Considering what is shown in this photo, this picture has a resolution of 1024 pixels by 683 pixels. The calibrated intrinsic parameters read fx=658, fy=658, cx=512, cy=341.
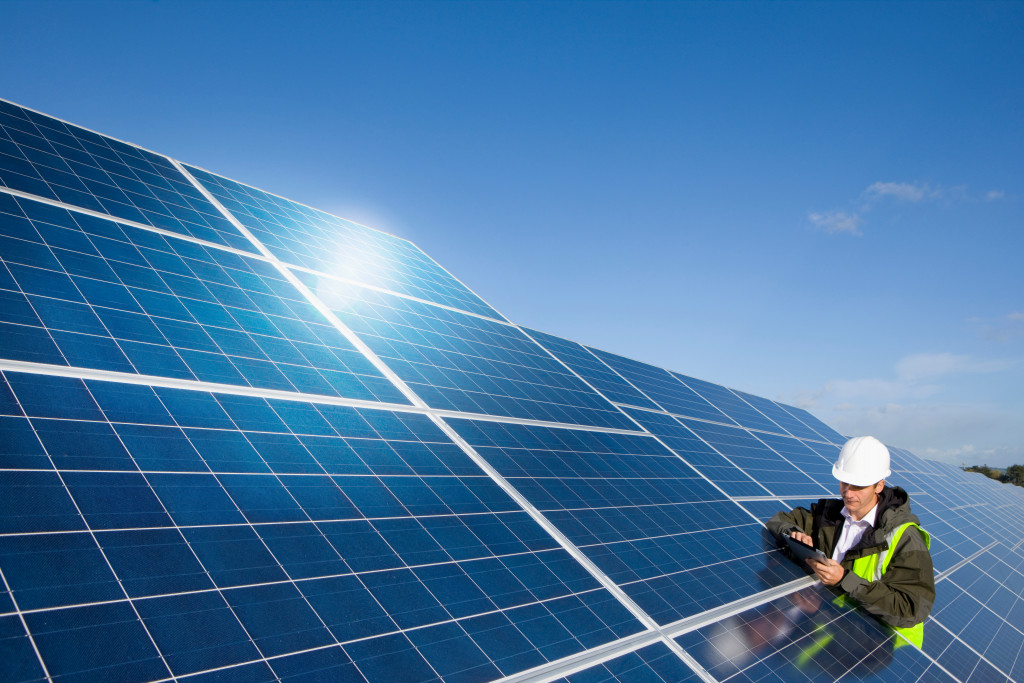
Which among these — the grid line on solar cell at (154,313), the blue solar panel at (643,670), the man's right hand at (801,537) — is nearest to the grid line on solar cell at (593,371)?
the man's right hand at (801,537)

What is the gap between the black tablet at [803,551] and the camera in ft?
28.5

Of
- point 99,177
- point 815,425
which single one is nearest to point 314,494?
point 99,177

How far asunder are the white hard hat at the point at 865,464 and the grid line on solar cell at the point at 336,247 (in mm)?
8634

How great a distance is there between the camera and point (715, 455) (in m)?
13.8

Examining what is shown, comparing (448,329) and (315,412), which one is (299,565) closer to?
(315,412)

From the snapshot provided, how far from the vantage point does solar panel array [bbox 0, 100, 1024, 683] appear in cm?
402

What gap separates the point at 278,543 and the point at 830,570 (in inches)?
270

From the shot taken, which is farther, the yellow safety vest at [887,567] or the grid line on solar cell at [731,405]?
the grid line on solar cell at [731,405]

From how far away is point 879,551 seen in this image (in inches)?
319

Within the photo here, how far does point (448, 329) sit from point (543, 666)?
8291 millimetres

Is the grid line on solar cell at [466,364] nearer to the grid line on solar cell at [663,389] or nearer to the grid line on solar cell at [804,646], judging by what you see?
the grid line on solar cell at [663,389]

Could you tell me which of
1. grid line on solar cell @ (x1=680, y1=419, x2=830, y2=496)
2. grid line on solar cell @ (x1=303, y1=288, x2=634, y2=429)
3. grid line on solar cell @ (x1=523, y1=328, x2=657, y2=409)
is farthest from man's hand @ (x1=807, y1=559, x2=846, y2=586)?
grid line on solar cell @ (x1=523, y1=328, x2=657, y2=409)

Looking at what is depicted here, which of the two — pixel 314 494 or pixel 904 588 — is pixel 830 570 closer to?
pixel 904 588

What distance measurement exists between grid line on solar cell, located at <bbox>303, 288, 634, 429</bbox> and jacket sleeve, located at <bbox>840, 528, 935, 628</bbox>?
4.89 meters
